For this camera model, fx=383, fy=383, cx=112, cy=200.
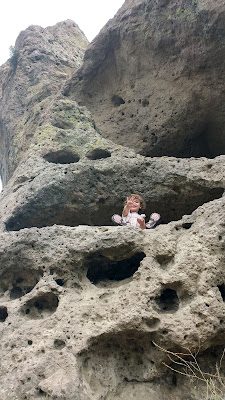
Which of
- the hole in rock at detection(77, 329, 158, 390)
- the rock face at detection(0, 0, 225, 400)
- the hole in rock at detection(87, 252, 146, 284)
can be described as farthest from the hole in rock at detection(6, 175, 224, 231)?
the hole in rock at detection(77, 329, 158, 390)

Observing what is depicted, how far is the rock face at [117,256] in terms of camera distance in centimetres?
441

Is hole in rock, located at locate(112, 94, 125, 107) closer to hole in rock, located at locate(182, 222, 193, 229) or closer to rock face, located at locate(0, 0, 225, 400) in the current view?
rock face, located at locate(0, 0, 225, 400)

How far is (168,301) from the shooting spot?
5.02m

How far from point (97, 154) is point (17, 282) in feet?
11.5

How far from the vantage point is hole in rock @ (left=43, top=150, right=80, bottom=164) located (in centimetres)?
865

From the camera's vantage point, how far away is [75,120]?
9578mm

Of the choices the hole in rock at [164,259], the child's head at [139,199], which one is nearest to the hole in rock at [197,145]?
the child's head at [139,199]

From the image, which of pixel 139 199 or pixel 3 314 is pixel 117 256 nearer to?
pixel 139 199

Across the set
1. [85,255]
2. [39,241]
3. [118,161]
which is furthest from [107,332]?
[118,161]

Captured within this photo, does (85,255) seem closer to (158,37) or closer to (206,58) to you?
(206,58)

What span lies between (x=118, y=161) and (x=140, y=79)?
347 centimetres

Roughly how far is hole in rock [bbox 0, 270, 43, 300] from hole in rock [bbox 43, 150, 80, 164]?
3.38 meters

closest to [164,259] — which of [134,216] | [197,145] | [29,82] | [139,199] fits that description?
[134,216]

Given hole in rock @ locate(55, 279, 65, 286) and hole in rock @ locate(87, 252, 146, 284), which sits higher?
hole in rock @ locate(55, 279, 65, 286)
